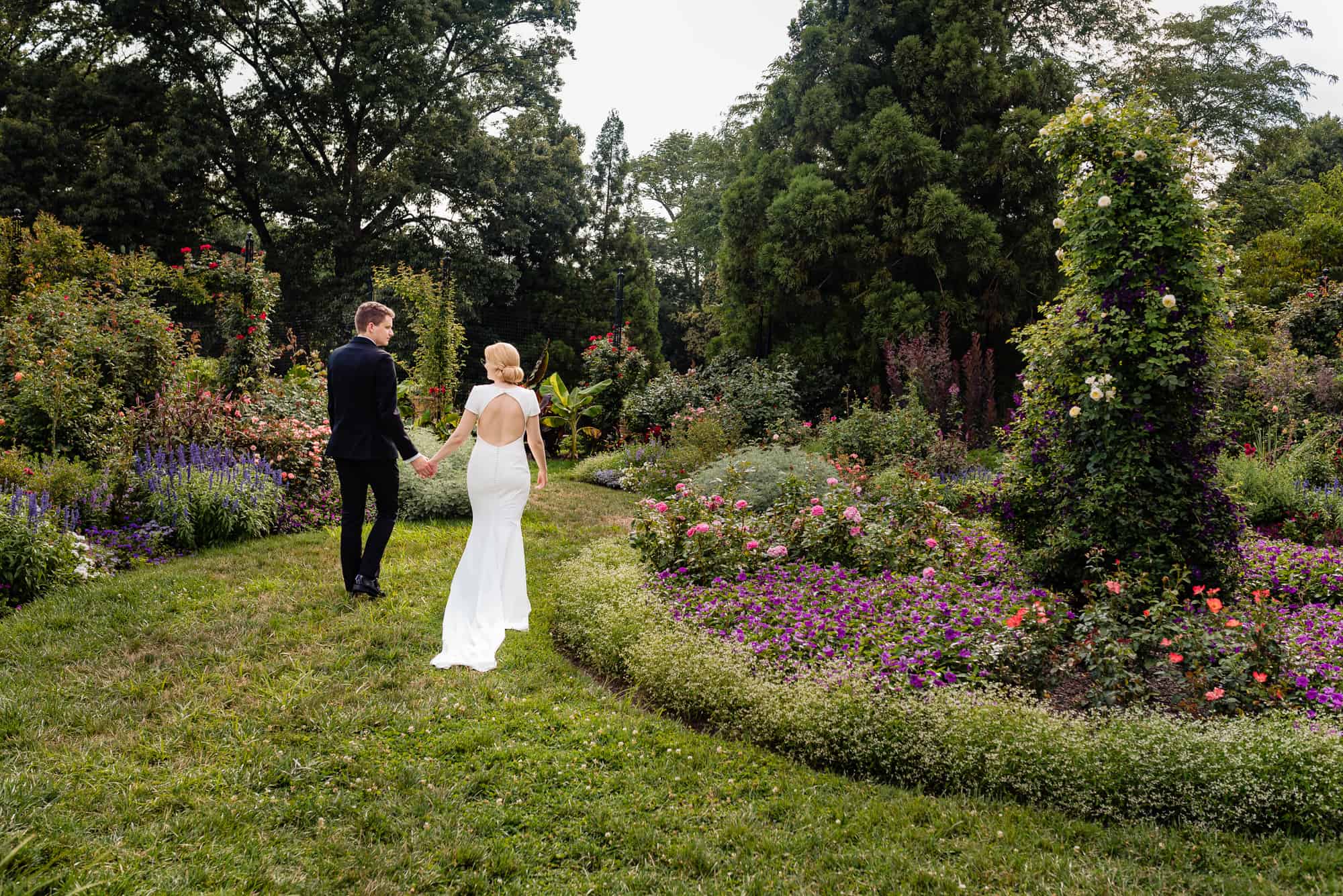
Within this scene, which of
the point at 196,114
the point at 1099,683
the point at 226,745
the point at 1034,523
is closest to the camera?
the point at 226,745

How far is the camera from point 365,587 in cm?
536

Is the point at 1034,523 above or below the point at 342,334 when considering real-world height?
below

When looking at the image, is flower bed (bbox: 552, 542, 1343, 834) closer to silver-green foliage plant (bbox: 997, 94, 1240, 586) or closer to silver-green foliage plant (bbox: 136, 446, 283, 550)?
silver-green foliage plant (bbox: 997, 94, 1240, 586)

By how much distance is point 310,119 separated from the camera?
1931 cm

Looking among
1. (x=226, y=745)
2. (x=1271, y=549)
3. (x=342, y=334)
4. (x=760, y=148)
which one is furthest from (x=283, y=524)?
(x=760, y=148)

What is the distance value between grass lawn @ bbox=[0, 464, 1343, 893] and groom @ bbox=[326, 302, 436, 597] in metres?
0.93

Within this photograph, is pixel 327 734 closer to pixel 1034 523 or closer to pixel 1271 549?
pixel 1034 523

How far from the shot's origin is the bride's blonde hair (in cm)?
488

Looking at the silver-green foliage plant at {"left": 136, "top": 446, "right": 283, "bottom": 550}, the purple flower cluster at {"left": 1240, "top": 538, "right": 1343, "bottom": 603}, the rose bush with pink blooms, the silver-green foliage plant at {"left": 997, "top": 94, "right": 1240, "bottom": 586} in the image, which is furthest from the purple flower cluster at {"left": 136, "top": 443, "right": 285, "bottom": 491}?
→ the purple flower cluster at {"left": 1240, "top": 538, "right": 1343, "bottom": 603}

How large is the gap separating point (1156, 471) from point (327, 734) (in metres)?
4.78

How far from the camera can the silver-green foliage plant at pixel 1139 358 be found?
4602mm

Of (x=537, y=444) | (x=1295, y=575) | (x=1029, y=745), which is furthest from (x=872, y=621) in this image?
(x=1295, y=575)

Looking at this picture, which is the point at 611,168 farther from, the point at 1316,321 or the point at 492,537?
the point at 492,537

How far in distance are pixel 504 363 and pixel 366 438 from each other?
1.14 m
